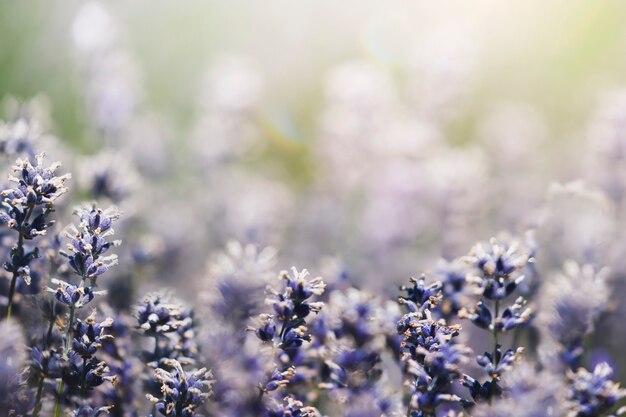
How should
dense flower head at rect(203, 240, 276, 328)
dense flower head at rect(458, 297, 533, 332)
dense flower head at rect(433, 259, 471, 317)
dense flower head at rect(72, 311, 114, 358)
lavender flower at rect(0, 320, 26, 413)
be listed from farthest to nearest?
dense flower head at rect(433, 259, 471, 317)
dense flower head at rect(203, 240, 276, 328)
dense flower head at rect(458, 297, 533, 332)
dense flower head at rect(72, 311, 114, 358)
lavender flower at rect(0, 320, 26, 413)

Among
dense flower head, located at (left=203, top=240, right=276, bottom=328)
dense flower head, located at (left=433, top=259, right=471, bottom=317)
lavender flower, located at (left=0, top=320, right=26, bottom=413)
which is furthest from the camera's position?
dense flower head, located at (left=433, top=259, right=471, bottom=317)

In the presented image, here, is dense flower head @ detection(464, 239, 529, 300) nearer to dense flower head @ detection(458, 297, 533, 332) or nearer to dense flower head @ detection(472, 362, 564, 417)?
dense flower head @ detection(458, 297, 533, 332)

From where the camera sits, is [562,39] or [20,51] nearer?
[20,51]

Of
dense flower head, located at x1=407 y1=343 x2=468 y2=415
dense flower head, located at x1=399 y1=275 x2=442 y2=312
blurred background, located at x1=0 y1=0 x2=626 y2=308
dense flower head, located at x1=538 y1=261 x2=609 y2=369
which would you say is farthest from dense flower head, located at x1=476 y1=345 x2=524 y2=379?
blurred background, located at x1=0 y1=0 x2=626 y2=308

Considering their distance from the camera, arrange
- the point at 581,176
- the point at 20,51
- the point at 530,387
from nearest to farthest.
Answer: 1. the point at 530,387
2. the point at 581,176
3. the point at 20,51

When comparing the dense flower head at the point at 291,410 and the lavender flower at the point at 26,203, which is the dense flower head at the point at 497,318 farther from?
the lavender flower at the point at 26,203

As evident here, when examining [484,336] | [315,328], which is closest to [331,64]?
[484,336]

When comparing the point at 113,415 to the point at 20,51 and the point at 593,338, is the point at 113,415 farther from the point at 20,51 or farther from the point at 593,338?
the point at 20,51

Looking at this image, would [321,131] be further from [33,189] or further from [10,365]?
[10,365]
